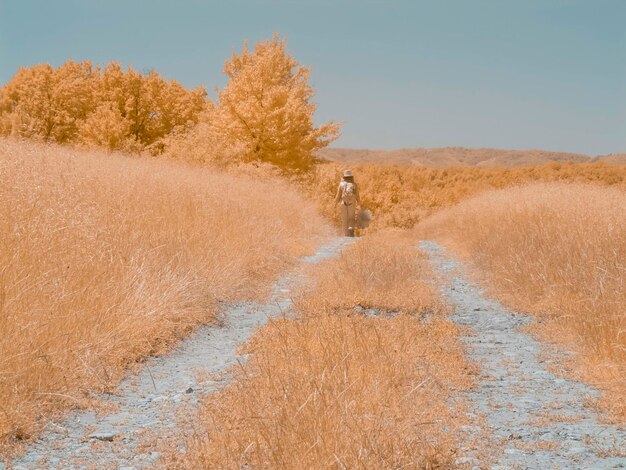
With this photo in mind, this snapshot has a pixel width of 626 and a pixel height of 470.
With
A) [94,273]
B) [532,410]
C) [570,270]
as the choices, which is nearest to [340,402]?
[532,410]

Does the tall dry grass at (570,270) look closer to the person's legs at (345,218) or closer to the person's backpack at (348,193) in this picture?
the person's backpack at (348,193)

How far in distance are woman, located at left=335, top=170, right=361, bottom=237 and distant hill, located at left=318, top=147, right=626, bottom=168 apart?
76.8m

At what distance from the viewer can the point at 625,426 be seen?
366 centimetres

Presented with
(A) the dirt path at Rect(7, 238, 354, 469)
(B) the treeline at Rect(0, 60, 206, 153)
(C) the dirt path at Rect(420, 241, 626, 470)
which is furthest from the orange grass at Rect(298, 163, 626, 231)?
(A) the dirt path at Rect(7, 238, 354, 469)

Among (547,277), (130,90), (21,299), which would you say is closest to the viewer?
(21,299)

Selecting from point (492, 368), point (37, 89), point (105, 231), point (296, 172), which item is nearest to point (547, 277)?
point (492, 368)

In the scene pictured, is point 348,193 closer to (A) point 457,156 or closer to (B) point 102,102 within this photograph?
(B) point 102,102

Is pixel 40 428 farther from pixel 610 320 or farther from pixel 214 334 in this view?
pixel 610 320

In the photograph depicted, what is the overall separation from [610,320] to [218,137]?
18961 mm

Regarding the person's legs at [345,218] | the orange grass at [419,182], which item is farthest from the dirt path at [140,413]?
the orange grass at [419,182]

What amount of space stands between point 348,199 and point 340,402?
16717 millimetres

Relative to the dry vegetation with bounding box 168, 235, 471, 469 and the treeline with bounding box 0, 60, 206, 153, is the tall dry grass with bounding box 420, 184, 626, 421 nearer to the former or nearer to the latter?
the dry vegetation with bounding box 168, 235, 471, 469

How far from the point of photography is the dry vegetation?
2908 mm

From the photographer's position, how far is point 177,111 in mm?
33844
